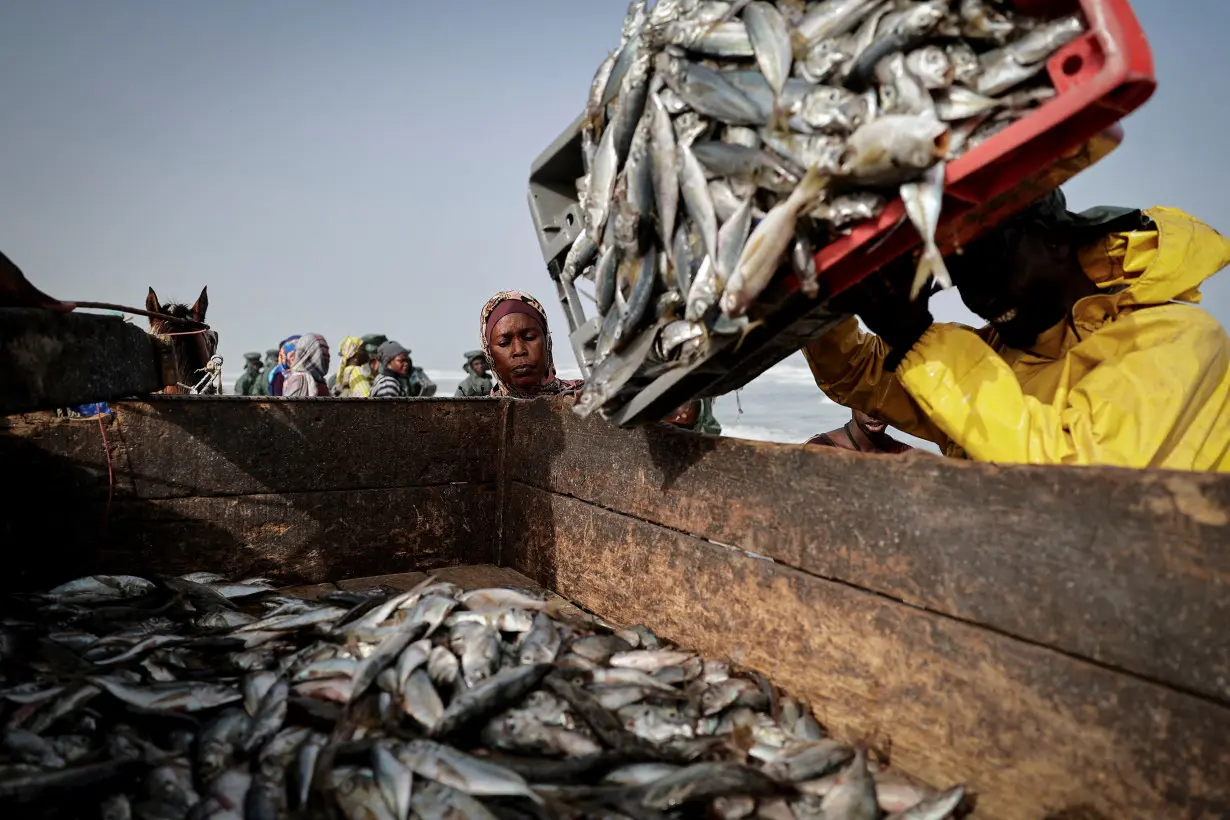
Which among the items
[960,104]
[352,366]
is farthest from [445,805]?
[352,366]

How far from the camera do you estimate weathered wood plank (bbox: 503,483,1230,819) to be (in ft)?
5.49

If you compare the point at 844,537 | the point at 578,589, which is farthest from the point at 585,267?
the point at 578,589

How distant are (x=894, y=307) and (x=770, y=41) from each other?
39.5 inches

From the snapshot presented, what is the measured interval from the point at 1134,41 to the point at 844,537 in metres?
1.51

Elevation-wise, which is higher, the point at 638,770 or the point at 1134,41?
the point at 1134,41

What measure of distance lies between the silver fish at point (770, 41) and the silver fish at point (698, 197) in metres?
0.30

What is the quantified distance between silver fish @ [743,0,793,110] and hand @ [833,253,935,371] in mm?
721

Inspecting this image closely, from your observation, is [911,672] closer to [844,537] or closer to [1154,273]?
Answer: [844,537]

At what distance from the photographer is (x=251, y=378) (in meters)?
17.0

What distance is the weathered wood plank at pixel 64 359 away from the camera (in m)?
2.46

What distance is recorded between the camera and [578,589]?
3.74m

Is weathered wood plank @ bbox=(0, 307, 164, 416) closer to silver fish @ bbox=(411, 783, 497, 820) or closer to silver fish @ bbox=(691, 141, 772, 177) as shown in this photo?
silver fish @ bbox=(411, 783, 497, 820)

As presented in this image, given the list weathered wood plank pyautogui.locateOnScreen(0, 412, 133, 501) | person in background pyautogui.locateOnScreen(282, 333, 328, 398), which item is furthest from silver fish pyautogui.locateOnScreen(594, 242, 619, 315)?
person in background pyautogui.locateOnScreen(282, 333, 328, 398)

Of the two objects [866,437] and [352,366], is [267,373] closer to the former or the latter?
[352,366]
